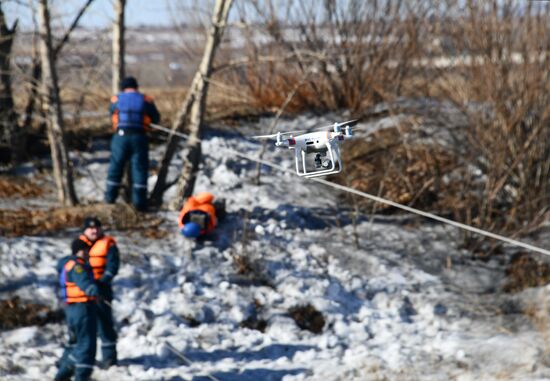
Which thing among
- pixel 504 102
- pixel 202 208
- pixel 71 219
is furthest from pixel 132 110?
pixel 504 102

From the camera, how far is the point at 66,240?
10594mm

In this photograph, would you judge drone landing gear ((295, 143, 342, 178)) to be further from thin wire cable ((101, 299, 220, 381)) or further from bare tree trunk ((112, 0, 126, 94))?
bare tree trunk ((112, 0, 126, 94))

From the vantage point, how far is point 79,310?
8.00 m

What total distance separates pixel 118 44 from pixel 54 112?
3.95ft

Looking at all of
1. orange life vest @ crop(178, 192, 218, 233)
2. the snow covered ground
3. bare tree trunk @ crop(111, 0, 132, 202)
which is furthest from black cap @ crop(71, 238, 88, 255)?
bare tree trunk @ crop(111, 0, 132, 202)

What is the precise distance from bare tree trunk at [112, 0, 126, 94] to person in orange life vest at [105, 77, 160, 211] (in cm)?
26

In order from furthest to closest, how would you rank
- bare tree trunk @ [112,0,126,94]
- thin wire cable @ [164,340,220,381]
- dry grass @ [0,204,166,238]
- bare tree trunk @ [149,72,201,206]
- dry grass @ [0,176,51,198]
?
dry grass @ [0,176,51,198] < bare tree trunk @ [149,72,201,206] < bare tree trunk @ [112,0,126,94] < dry grass @ [0,204,166,238] < thin wire cable @ [164,340,220,381]

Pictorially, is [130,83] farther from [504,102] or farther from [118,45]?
[504,102]

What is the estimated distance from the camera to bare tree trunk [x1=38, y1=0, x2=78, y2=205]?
10.8m

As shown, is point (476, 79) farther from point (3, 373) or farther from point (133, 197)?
point (3, 373)

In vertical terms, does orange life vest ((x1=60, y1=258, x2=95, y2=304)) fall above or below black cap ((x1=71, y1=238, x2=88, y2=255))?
below

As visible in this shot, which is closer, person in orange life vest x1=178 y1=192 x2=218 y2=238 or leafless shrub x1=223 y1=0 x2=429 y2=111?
person in orange life vest x1=178 y1=192 x2=218 y2=238

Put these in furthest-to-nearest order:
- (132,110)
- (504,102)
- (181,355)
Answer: (504,102)
(132,110)
(181,355)

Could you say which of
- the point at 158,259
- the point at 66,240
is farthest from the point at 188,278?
the point at 66,240
